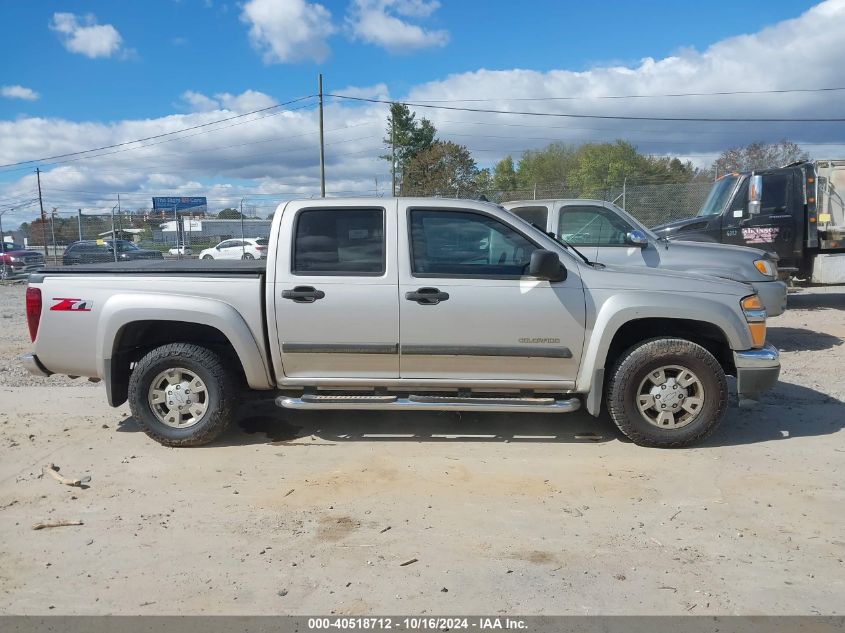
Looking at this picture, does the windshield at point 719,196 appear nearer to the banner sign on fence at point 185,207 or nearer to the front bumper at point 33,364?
the front bumper at point 33,364

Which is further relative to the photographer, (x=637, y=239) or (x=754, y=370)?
(x=637, y=239)

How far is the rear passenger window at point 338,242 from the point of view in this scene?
4.95m

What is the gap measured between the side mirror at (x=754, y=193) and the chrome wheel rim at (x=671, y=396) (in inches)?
265

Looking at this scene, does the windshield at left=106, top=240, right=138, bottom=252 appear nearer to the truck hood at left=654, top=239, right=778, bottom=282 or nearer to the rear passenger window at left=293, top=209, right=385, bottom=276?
the truck hood at left=654, top=239, right=778, bottom=282

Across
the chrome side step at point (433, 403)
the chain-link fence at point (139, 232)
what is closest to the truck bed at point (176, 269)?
the chrome side step at point (433, 403)

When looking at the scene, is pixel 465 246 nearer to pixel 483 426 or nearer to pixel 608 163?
pixel 483 426

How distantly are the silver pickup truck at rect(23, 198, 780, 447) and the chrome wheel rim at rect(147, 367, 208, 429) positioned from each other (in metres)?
0.01

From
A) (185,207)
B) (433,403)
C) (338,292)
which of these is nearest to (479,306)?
(433,403)

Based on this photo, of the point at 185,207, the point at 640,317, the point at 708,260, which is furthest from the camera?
the point at 185,207

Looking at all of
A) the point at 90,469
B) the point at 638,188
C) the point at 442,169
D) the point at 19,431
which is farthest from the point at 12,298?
the point at 442,169

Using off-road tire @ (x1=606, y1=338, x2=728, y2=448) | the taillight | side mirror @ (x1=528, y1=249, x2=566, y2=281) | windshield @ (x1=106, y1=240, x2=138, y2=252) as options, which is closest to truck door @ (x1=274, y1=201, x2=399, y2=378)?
side mirror @ (x1=528, y1=249, x2=566, y2=281)

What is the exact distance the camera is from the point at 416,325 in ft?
15.9

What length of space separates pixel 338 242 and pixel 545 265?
153 cm

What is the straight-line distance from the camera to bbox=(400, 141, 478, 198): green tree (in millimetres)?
34906
